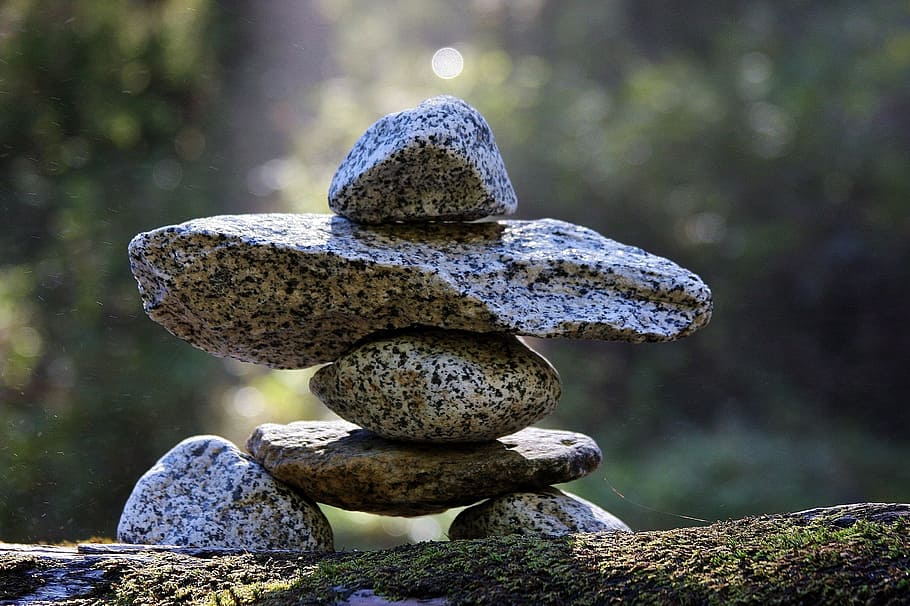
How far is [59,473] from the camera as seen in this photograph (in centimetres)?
694

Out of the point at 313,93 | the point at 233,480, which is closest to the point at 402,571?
the point at 233,480

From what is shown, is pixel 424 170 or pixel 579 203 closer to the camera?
pixel 424 170

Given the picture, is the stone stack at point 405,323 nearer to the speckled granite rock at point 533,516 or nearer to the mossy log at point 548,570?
the speckled granite rock at point 533,516

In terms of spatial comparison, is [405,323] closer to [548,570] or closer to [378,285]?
[378,285]

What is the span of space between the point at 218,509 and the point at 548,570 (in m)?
1.34

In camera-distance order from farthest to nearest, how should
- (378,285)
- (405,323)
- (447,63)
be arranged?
1. (447,63)
2. (405,323)
3. (378,285)

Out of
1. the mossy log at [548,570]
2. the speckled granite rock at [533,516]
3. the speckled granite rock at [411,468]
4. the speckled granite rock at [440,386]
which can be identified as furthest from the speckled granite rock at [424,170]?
the mossy log at [548,570]

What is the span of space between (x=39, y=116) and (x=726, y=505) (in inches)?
291

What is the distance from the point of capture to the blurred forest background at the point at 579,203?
304 inches

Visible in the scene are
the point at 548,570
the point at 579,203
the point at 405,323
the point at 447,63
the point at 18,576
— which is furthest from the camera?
the point at 447,63

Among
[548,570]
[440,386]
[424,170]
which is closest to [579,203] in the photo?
[424,170]

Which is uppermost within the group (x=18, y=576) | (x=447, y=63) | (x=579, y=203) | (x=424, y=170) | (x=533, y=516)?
(x=447, y=63)

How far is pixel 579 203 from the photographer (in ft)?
35.7

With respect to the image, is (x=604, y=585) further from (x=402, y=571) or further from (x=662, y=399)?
(x=662, y=399)
